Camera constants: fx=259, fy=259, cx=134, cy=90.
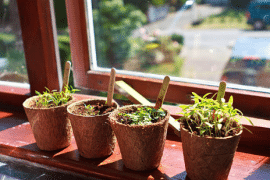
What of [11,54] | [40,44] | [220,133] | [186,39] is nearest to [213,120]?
[220,133]

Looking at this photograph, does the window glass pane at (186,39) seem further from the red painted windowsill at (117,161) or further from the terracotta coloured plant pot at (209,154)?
the terracotta coloured plant pot at (209,154)

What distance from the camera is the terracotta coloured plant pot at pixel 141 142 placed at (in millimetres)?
Result: 708

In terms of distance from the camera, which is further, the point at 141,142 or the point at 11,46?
the point at 11,46

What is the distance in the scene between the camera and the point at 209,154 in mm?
642

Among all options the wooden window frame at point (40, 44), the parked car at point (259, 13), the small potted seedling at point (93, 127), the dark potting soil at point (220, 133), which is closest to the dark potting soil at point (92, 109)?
the small potted seedling at point (93, 127)

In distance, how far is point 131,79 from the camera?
1109 millimetres

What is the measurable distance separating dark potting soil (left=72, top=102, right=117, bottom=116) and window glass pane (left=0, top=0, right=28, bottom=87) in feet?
1.92

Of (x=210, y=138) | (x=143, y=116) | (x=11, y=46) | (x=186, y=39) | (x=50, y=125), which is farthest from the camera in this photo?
(x=11, y=46)

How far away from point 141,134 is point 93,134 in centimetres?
17

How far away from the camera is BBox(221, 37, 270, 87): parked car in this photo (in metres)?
0.89

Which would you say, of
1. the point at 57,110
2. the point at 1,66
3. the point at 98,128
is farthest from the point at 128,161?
the point at 1,66

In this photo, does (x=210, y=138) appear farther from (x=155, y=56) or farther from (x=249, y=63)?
(x=155, y=56)

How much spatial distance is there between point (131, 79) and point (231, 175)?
548mm

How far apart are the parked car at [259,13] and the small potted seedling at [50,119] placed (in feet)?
2.12
